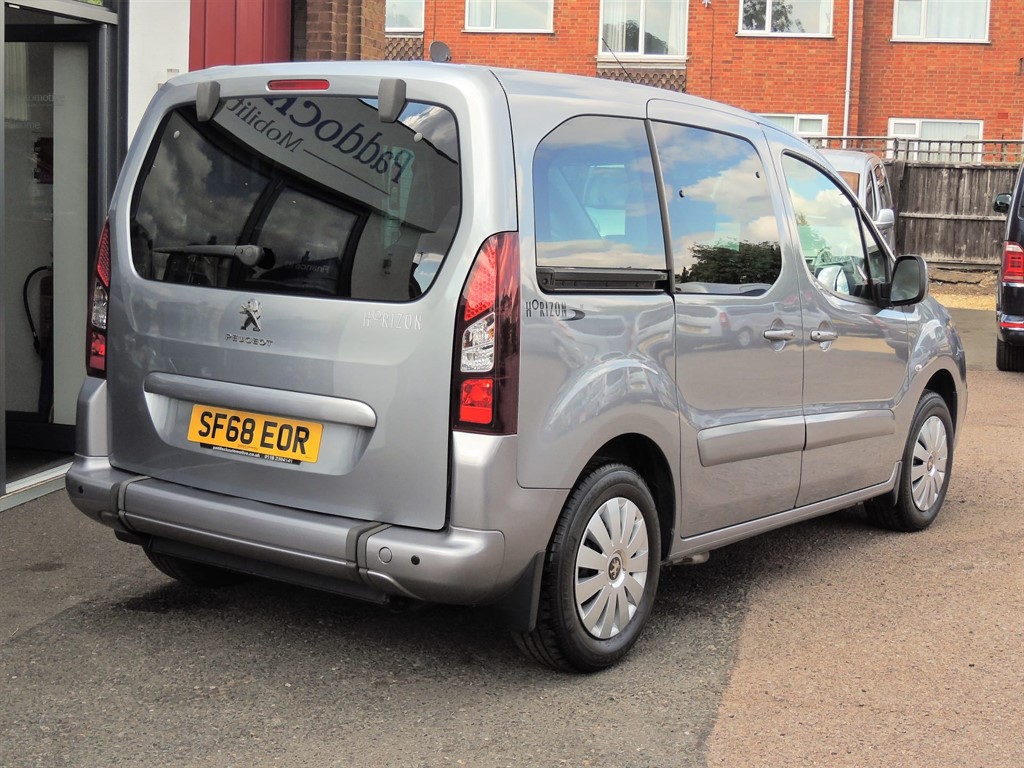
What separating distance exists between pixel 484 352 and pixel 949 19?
84.8 ft

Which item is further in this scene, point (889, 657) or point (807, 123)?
point (807, 123)

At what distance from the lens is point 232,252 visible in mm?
4273

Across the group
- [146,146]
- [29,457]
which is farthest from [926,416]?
[29,457]

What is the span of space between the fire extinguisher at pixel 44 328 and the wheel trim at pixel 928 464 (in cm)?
487

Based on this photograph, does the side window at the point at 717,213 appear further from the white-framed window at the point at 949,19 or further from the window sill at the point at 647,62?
the white-framed window at the point at 949,19

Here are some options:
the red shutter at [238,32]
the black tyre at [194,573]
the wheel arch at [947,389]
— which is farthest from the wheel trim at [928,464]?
the red shutter at [238,32]

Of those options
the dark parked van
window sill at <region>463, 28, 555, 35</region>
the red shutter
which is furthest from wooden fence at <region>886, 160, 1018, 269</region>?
the red shutter

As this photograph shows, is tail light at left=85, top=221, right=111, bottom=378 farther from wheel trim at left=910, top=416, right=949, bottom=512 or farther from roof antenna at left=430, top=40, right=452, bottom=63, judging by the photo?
wheel trim at left=910, top=416, right=949, bottom=512

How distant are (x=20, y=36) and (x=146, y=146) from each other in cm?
369

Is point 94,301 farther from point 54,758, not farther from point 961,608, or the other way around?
point 961,608

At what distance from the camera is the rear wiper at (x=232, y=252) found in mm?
4223

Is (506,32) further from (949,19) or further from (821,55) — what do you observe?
(949,19)

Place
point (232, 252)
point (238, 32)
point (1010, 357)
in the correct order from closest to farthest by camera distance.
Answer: point (232, 252) → point (238, 32) → point (1010, 357)

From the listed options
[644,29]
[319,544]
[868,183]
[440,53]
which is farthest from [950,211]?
[319,544]
